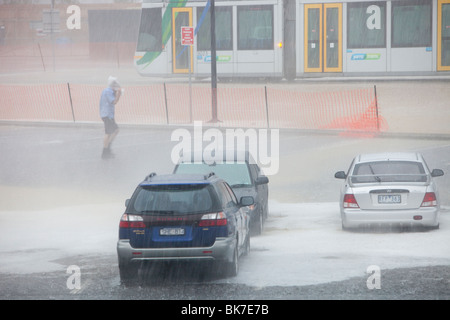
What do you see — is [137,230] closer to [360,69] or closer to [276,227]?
[276,227]

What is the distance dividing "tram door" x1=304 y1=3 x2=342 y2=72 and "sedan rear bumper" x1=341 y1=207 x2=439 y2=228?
87.3 ft

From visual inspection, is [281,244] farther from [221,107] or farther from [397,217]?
[221,107]

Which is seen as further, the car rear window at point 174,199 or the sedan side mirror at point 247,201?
the sedan side mirror at point 247,201

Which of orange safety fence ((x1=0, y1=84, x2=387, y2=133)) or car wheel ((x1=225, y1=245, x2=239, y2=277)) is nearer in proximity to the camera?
car wheel ((x1=225, y1=245, x2=239, y2=277))

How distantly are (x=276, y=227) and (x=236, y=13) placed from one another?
27.3 m

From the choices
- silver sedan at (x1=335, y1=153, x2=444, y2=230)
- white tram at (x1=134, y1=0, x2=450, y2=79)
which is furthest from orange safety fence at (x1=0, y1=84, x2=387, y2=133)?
silver sedan at (x1=335, y1=153, x2=444, y2=230)

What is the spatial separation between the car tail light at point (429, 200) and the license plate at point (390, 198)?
1.25 ft

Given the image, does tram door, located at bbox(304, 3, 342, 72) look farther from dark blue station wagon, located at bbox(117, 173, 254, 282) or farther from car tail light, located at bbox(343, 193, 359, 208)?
dark blue station wagon, located at bbox(117, 173, 254, 282)

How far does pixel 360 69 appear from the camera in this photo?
3900 cm

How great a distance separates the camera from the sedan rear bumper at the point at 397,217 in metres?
13.1

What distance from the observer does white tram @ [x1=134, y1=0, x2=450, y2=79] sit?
3812 centimetres

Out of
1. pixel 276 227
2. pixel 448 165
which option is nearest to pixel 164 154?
pixel 448 165

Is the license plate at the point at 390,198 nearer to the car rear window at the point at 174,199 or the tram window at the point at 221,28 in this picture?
the car rear window at the point at 174,199

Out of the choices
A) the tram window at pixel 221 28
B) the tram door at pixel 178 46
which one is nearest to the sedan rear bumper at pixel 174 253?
the tram window at pixel 221 28
